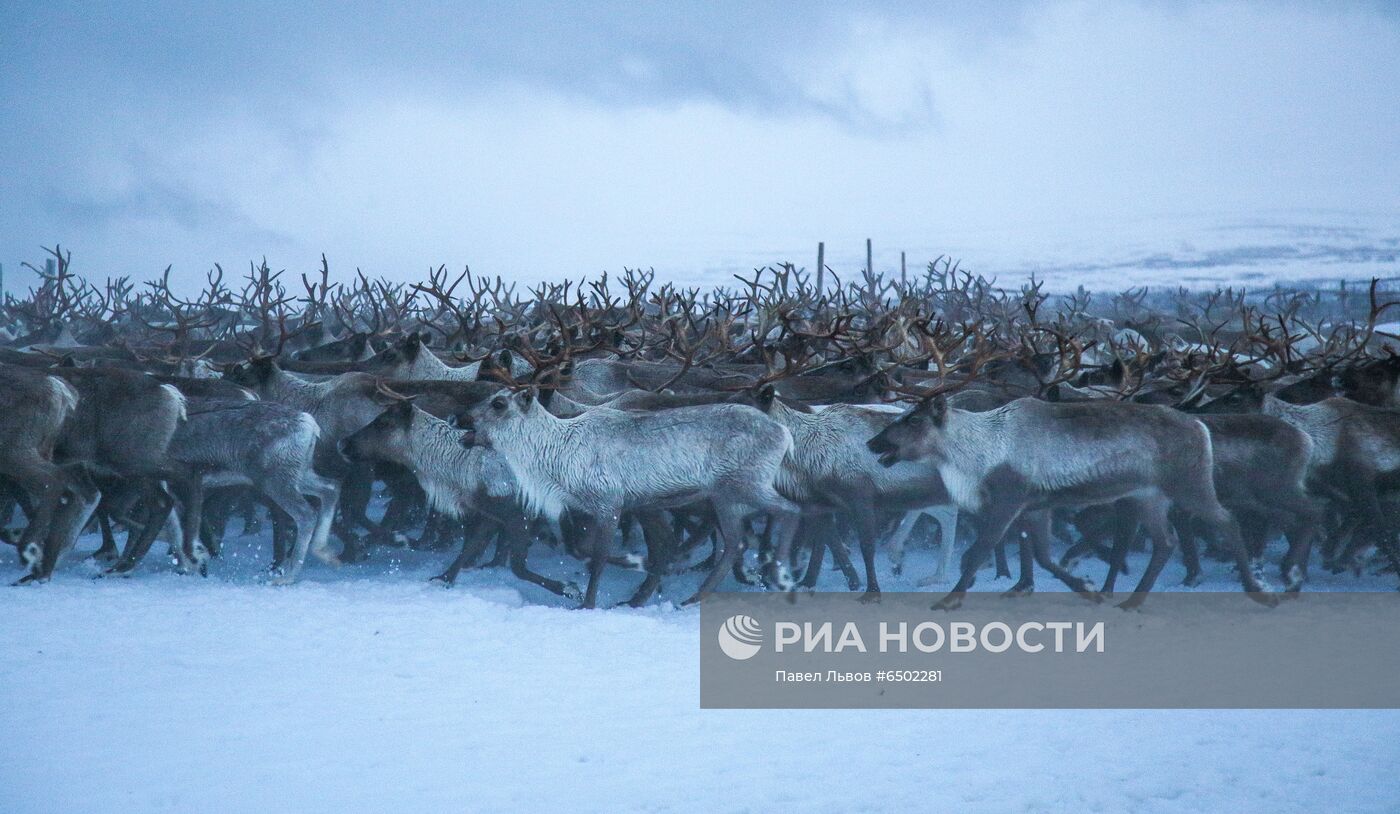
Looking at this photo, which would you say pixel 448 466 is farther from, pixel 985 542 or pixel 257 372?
pixel 985 542

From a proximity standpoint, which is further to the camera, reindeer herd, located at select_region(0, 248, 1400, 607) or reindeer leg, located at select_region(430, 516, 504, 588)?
reindeer leg, located at select_region(430, 516, 504, 588)

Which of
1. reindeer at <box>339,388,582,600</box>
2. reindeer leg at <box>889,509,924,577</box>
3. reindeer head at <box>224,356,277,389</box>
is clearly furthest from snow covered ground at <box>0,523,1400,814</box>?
reindeer head at <box>224,356,277,389</box>

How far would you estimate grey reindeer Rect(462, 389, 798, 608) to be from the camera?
5738mm

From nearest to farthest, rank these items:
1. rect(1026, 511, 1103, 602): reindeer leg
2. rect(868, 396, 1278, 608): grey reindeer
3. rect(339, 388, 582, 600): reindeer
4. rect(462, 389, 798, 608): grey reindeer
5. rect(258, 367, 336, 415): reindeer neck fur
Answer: rect(868, 396, 1278, 608): grey reindeer, rect(462, 389, 798, 608): grey reindeer, rect(1026, 511, 1103, 602): reindeer leg, rect(339, 388, 582, 600): reindeer, rect(258, 367, 336, 415): reindeer neck fur

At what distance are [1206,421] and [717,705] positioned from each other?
320 centimetres

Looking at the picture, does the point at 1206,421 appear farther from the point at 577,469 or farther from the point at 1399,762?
the point at 577,469

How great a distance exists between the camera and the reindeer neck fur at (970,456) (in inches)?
229

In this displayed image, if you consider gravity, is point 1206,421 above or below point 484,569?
above

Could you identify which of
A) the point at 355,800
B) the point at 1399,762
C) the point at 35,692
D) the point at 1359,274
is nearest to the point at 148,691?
the point at 35,692

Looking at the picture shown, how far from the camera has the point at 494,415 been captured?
6.15 metres

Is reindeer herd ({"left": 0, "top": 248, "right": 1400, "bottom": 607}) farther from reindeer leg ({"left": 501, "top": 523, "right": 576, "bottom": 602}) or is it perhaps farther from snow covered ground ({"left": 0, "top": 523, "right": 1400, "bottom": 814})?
snow covered ground ({"left": 0, "top": 523, "right": 1400, "bottom": 814})

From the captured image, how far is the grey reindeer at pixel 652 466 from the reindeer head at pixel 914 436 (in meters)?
0.50

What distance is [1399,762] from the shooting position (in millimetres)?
3873

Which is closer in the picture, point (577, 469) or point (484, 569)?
point (577, 469)
